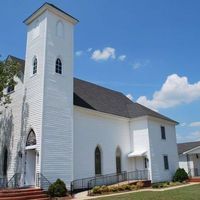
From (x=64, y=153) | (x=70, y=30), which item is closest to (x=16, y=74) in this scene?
(x=70, y=30)

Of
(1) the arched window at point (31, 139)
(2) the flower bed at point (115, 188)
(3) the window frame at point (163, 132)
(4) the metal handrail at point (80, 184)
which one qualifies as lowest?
(2) the flower bed at point (115, 188)

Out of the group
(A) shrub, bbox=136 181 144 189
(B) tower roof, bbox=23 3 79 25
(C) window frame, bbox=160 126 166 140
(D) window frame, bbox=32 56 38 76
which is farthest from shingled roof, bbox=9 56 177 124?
(A) shrub, bbox=136 181 144 189

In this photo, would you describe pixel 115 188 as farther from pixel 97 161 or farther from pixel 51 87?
pixel 51 87

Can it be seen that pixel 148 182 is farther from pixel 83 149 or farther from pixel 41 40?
pixel 41 40

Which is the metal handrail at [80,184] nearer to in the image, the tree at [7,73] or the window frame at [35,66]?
the tree at [7,73]

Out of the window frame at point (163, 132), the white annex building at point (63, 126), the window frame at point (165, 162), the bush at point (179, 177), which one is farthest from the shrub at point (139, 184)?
the window frame at point (163, 132)

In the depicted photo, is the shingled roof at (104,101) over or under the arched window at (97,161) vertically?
over

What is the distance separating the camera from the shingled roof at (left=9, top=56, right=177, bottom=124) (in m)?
25.2

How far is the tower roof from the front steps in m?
13.8

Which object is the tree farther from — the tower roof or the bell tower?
the tower roof

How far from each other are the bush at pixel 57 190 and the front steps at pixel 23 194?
0.41 metres

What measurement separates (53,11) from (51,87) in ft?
21.5

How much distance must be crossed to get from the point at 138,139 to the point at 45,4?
15.2 metres

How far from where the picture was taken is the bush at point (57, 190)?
1719 centimetres
